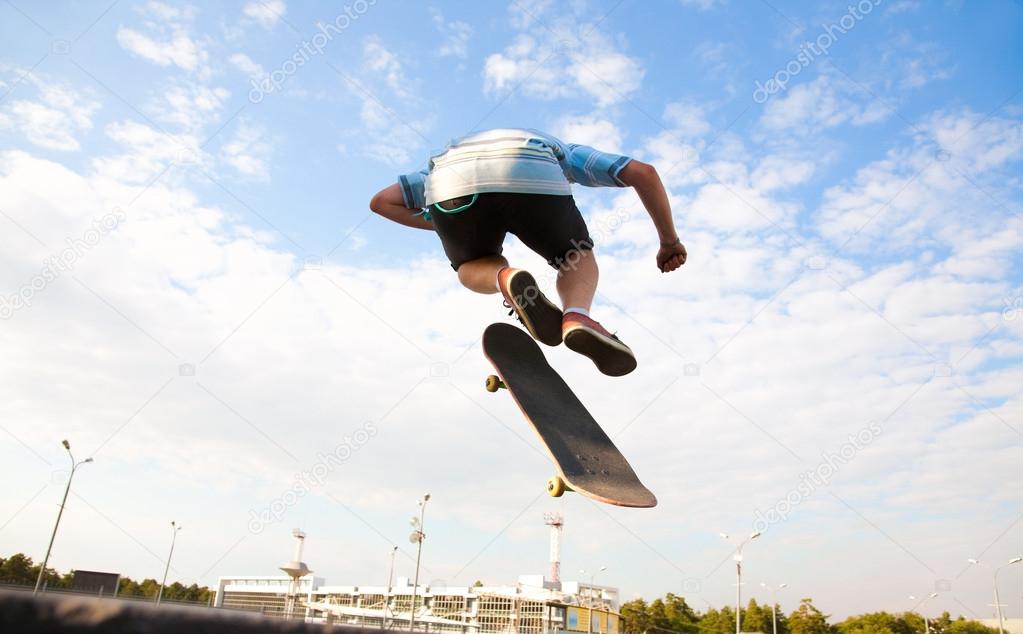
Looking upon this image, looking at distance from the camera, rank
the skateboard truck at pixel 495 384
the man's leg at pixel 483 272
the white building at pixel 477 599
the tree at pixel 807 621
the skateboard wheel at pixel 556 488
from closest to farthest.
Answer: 1. the skateboard wheel at pixel 556 488
2. the man's leg at pixel 483 272
3. the skateboard truck at pixel 495 384
4. the tree at pixel 807 621
5. the white building at pixel 477 599

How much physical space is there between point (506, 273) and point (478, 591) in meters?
93.9

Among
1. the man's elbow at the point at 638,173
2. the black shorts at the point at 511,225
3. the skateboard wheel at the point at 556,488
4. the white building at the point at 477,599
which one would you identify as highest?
the man's elbow at the point at 638,173

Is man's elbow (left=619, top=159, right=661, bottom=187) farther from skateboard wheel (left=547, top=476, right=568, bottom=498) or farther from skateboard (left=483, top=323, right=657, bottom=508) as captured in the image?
skateboard wheel (left=547, top=476, right=568, bottom=498)

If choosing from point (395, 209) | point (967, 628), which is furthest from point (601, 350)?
point (967, 628)

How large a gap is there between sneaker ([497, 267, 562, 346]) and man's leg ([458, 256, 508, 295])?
0.21 ft

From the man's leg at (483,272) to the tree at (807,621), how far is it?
73.1 meters

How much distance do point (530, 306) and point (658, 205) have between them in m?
0.94

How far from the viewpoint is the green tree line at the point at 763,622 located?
65.8 meters

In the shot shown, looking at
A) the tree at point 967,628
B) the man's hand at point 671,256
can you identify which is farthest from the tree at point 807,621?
the man's hand at point 671,256

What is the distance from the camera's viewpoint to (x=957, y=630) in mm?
71562

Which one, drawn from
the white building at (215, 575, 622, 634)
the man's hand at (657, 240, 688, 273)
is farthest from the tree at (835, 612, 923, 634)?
the man's hand at (657, 240, 688, 273)

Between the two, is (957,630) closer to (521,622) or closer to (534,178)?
(521,622)

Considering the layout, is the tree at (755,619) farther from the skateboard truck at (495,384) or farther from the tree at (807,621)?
the skateboard truck at (495,384)

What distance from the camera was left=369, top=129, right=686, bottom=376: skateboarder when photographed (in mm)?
3365
